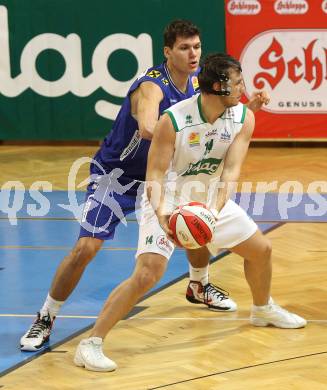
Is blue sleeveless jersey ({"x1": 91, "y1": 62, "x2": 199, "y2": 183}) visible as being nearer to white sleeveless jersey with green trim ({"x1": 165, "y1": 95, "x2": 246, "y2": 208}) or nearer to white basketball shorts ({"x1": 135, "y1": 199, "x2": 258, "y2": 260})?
white sleeveless jersey with green trim ({"x1": 165, "y1": 95, "x2": 246, "y2": 208})

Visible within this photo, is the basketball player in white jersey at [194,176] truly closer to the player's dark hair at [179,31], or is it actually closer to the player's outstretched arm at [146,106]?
the player's outstretched arm at [146,106]

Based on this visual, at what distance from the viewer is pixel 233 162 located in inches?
261

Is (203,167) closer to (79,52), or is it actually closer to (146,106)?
(146,106)

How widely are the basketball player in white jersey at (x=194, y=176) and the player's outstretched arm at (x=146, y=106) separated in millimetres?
221

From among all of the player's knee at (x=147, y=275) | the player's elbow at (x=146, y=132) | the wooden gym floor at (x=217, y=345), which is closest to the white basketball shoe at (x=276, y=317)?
the wooden gym floor at (x=217, y=345)

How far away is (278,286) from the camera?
27.0ft

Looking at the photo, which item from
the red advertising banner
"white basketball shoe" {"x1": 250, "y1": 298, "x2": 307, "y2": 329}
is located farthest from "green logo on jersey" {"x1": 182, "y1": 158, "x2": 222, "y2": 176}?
the red advertising banner

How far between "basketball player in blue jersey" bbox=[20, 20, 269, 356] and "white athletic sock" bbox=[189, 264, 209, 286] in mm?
968

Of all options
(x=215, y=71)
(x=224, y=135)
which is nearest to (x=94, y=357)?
(x=224, y=135)

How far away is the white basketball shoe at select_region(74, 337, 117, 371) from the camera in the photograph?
21.2 ft

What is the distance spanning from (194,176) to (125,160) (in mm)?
724

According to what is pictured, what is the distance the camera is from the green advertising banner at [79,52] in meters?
13.6

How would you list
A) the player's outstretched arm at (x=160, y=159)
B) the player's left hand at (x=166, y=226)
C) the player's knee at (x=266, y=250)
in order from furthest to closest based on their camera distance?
the player's knee at (x=266, y=250) < the player's outstretched arm at (x=160, y=159) < the player's left hand at (x=166, y=226)

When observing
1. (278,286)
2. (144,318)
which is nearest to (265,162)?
(278,286)
